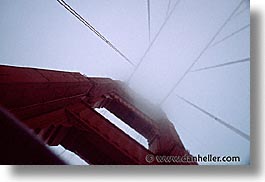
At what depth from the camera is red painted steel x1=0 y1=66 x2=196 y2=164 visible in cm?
177

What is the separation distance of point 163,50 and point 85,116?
410mm

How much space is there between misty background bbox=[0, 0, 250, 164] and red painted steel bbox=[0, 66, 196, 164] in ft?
0.15

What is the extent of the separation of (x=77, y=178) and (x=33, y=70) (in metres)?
0.46

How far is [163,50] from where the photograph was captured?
1858 mm

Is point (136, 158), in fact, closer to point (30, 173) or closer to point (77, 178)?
point (77, 178)

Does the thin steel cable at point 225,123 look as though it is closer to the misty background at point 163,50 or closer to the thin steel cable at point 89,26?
the misty background at point 163,50

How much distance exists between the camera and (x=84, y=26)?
1904mm

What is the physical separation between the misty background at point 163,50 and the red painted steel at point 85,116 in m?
0.04

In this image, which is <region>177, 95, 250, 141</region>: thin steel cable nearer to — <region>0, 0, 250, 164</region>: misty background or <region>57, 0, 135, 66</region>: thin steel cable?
<region>0, 0, 250, 164</region>: misty background

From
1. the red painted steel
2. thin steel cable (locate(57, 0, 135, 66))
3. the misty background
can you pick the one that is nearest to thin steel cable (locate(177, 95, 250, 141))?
the misty background

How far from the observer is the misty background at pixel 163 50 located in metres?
1.78

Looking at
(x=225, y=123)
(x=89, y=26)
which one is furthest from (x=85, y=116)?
(x=225, y=123)

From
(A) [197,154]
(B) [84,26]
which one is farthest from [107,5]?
(A) [197,154]

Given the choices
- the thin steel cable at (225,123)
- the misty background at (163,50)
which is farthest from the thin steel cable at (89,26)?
the thin steel cable at (225,123)
